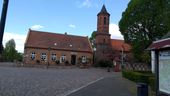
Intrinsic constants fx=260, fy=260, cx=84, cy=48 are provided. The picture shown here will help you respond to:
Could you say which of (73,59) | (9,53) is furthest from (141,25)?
(9,53)

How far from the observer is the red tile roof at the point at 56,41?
209 ft

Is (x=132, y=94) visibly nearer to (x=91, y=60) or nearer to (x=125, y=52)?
(x=91, y=60)

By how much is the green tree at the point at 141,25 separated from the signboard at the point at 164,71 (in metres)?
34.1

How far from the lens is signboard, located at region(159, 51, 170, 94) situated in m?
11.5

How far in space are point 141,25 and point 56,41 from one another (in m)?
25.3

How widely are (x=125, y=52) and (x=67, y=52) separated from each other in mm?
19437

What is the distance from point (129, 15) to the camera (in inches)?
1933

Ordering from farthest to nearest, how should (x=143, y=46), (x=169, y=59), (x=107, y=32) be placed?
(x=107, y=32) < (x=143, y=46) < (x=169, y=59)

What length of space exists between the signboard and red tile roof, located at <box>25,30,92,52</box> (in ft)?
172

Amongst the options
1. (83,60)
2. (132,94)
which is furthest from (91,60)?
(132,94)

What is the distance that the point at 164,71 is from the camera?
11.9 metres

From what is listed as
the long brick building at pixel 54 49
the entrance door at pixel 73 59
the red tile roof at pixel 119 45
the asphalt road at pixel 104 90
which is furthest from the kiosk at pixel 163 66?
the red tile roof at pixel 119 45

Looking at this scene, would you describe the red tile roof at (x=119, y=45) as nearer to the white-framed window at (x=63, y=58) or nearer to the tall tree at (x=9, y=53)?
the white-framed window at (x=63, y=58)

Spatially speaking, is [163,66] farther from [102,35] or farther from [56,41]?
[102,35]
